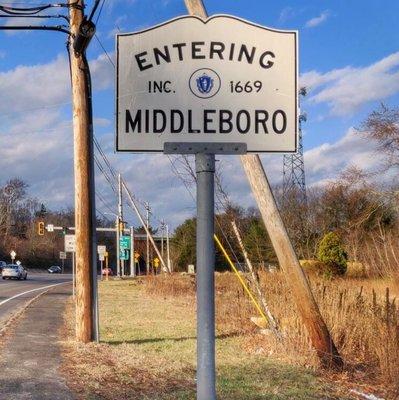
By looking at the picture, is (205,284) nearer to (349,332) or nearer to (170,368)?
(170,368)

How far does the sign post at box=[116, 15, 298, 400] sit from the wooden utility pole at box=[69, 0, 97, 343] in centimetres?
822

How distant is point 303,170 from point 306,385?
3430 centimetres

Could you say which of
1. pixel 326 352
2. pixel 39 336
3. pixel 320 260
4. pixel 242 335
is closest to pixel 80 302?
pixel 39 336

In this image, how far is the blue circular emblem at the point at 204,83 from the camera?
353 centimetres

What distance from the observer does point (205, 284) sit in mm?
3396

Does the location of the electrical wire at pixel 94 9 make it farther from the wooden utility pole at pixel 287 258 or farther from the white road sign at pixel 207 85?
the white road sign at pixel 207 85

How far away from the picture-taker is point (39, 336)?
42.0 ft

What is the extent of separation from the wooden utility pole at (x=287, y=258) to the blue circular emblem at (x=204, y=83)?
5951 millimetres

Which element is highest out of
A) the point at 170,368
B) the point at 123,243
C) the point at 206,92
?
the point at 206,92

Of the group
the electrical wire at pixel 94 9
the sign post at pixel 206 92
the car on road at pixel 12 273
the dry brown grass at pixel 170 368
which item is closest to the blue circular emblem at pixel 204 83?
the sign post at pixel 206 92

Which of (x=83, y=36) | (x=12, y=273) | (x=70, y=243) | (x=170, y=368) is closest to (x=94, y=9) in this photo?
(x=83, y=36)

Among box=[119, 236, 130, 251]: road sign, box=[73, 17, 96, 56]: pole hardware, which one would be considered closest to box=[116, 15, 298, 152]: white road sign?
box=[73, 17, 96, 56]: pole hardware

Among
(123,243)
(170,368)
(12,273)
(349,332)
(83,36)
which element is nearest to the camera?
(170,368)

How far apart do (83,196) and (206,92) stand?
8368 millimetres
